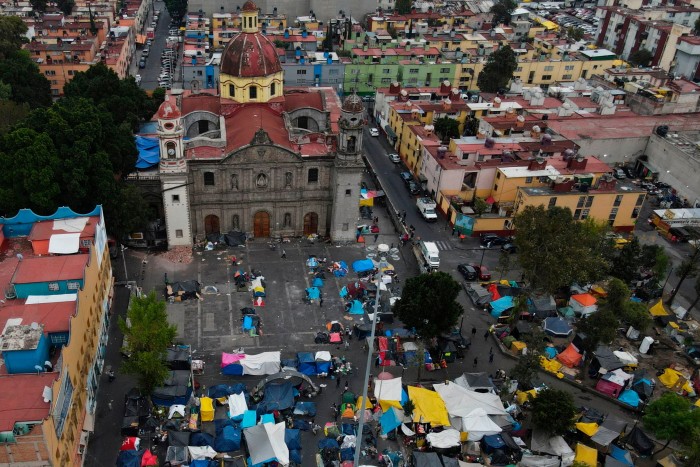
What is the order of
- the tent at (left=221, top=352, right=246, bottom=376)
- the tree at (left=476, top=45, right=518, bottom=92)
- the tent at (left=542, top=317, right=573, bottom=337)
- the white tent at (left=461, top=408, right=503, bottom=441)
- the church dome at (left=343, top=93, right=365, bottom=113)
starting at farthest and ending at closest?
the tree at (left=476, top=45, right=518, bottom=92)
the church dome at (left=343, top=93, right=365, bottom=113)
the tent at (left=542, top=317, right=573, bottom=337)
the tent at (left=221, top=352, right=246, bottom=376)
the white tent at (left=461, top=408, right=503, bottom=441)

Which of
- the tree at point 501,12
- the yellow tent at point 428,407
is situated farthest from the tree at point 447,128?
the tree at point 501,12

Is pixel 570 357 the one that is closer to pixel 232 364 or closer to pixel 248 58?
pixel 232 364

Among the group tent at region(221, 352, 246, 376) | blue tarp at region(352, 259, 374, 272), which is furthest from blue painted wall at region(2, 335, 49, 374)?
blue tarp at region(352, 259, 374, 272)

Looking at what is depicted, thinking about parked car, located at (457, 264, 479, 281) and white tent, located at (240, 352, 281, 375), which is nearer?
white tent, located at (240, 352, 281, 375)

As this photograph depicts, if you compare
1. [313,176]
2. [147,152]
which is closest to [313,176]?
[313,176]

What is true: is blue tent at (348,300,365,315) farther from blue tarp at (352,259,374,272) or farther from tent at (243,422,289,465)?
tent at (243,422,289,465)

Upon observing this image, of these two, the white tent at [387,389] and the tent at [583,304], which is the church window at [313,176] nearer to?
the white tent at [387,389]
